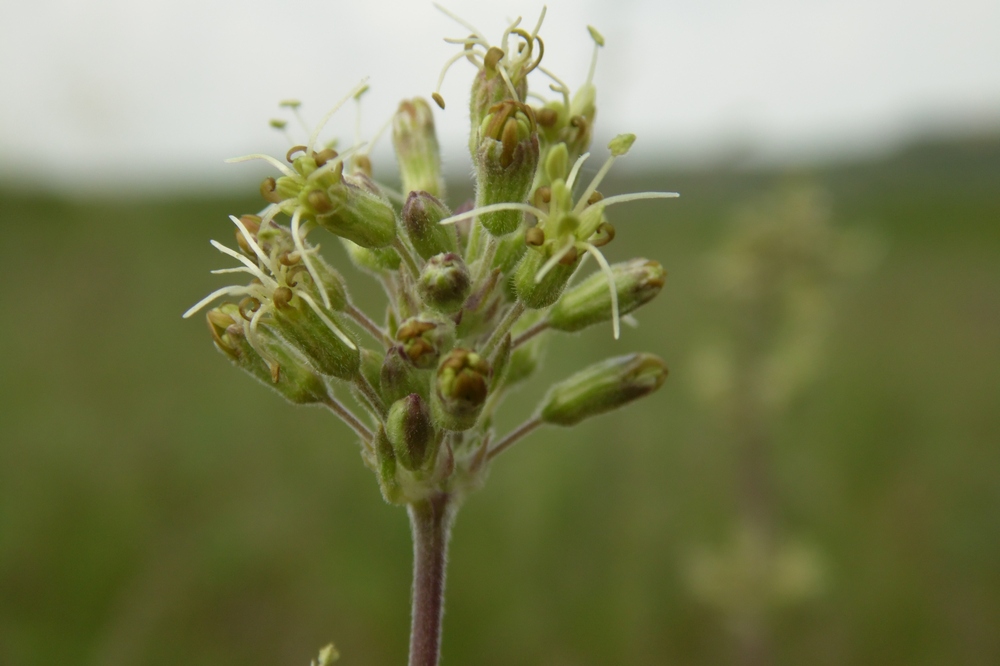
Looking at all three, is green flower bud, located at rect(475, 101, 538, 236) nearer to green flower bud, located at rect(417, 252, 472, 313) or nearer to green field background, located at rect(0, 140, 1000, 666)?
green flower bud, located at rect(417, 252, 472, 313)

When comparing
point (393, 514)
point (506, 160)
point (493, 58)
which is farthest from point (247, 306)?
point (393, 514)

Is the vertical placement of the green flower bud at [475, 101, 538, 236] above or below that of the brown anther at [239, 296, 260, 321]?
above

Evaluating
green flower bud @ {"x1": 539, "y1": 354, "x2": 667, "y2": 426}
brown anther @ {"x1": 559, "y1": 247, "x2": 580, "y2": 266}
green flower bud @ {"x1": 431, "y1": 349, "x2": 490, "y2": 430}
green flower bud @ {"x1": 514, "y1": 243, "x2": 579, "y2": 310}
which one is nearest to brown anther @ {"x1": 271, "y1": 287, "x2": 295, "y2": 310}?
green flower bud @ {"x1": 431, "y1": 349, "x2": 490, "y2": 430}

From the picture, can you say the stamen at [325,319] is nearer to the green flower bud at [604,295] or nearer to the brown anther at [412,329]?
the brown anther at [412,329]

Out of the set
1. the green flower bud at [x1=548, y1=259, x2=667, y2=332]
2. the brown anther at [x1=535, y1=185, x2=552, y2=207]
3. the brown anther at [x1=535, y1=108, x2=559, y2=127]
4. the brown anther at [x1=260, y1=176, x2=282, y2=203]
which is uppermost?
the brown anther at [x1=535, y1=108, x2=559, y2=127]

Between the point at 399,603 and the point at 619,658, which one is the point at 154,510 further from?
the point at 619,658

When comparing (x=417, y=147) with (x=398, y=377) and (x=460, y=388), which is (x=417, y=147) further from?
(x=460, y=388)
